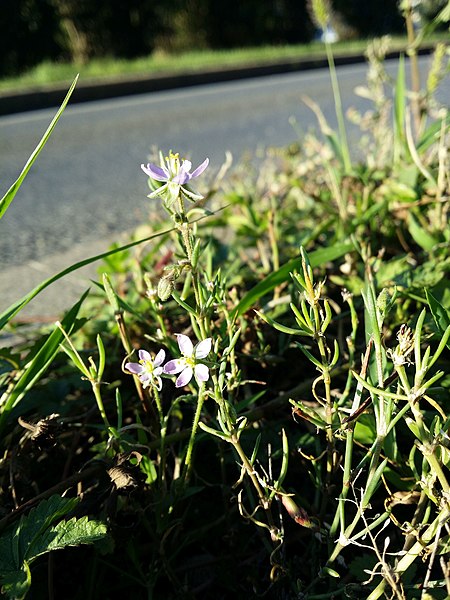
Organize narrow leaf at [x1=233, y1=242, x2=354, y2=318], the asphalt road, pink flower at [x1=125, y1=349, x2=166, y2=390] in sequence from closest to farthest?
pink flower at [x1=125, y1=349, x2=166, y2=390]
narrow leaf at [x1=233, y1=242, x2=354, y2=318]
the asphalt road

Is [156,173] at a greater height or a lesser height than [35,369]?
greater

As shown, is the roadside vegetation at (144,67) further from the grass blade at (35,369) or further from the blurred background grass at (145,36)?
the grass blade at (35,369)

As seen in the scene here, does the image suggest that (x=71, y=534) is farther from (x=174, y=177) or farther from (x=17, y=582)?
(x=174, y=177)

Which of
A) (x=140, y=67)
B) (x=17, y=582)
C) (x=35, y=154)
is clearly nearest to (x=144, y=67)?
(x=140, y=67)

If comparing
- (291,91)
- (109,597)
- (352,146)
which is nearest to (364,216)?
(109,597)

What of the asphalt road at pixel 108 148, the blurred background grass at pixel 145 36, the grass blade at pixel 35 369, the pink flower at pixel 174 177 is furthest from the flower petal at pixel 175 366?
the blurred background grass at pixel 145 36

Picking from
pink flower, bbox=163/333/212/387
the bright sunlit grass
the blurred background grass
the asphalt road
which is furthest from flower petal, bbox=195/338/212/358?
the blurred background grass

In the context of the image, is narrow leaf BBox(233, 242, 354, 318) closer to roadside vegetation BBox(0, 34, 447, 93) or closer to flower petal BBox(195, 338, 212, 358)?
flower petal BBox(195, 338, 212, 358)
